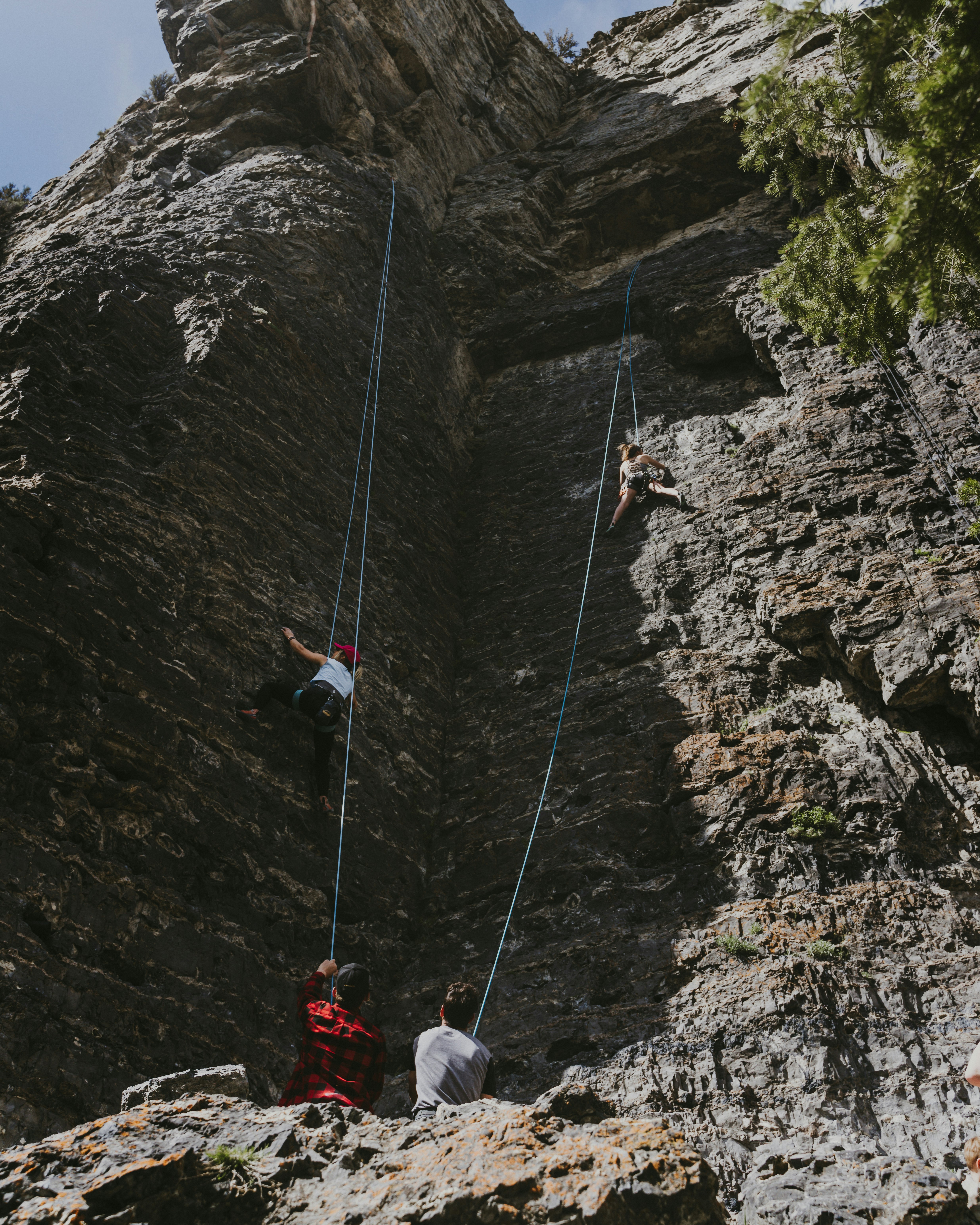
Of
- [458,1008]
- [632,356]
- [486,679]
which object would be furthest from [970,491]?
[632,356]

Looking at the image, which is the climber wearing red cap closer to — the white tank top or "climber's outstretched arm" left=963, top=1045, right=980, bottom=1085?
the white tank top

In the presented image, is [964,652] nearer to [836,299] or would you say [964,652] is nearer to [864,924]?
[864,924]

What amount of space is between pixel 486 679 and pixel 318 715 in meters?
3.10

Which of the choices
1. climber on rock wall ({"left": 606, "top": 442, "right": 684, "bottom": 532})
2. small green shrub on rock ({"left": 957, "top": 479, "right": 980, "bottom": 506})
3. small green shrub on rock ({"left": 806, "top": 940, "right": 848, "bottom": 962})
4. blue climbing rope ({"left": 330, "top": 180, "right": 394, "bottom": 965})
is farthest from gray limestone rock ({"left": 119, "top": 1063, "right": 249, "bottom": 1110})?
climber on rock wall ({"left": 606, "top": 442, "right": 684, "bottom": 532})

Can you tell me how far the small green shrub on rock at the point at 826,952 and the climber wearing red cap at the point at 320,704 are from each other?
3.78m

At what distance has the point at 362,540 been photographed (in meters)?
10.1

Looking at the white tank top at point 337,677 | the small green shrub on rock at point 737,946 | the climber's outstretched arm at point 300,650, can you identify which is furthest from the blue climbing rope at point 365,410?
the small green shrub on rock at point 737,946

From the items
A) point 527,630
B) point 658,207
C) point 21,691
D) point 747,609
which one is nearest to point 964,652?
point 747,609

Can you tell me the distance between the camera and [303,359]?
10.5 m

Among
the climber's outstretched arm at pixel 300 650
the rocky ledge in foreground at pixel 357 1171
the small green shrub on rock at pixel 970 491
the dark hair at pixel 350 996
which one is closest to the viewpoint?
the rocky ledge in foreground at pixel 357 1171

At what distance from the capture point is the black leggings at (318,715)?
293 inches

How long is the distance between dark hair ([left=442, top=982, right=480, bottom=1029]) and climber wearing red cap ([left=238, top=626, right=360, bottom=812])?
8.49ft

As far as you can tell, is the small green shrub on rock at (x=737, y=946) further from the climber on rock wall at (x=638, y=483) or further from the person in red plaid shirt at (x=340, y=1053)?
the climber on rock wall at (x=638, y=483)

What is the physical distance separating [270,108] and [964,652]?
13.4 metres
